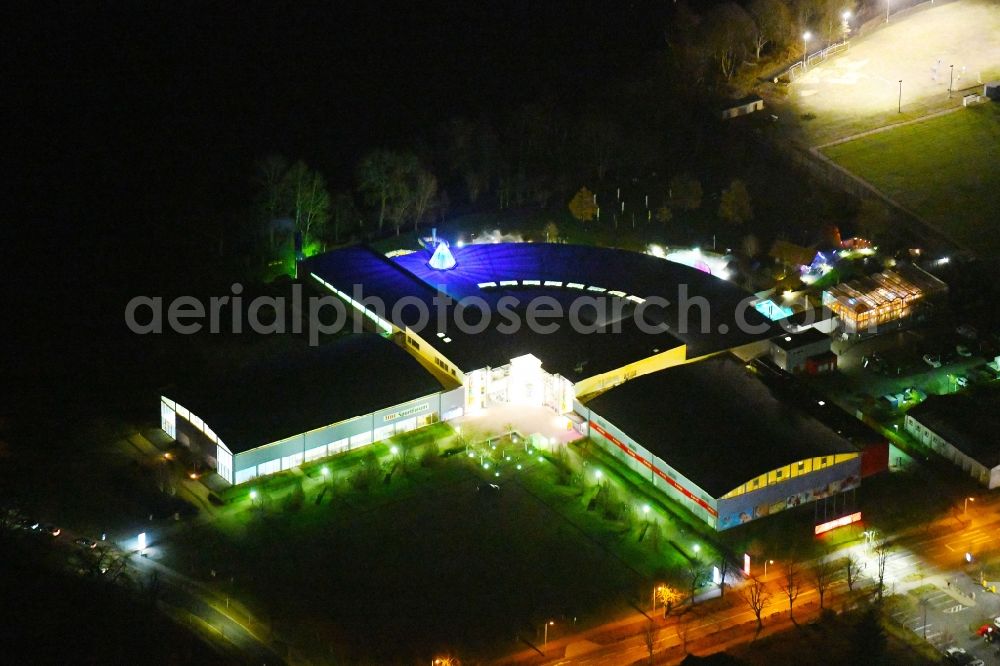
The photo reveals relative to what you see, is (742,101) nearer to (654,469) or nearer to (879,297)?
(879,297)

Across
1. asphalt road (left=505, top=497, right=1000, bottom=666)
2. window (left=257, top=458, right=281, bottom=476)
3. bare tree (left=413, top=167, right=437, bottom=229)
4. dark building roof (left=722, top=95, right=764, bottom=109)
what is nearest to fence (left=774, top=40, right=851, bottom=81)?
dark building roof (left=722, top=95, right=764, bottom=109)

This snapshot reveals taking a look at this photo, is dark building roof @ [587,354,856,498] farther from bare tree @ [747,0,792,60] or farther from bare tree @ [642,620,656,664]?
bare tree @ [747,0,792,60]

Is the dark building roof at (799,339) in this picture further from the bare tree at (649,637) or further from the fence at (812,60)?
the fence at (812,60)

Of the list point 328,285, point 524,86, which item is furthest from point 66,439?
point 524,86

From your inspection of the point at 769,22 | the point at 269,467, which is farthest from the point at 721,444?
the point at 769,22

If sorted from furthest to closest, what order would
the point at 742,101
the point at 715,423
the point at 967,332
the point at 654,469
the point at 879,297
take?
the point at 742,101, the point at 879,297, the point at 967,332, the point at 715,423, the point at 654,469
